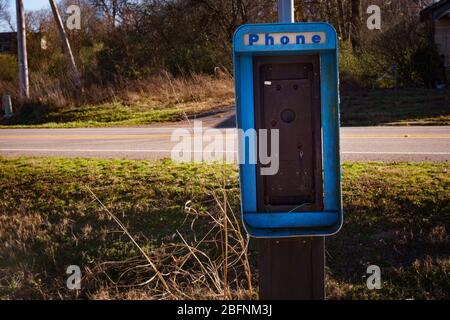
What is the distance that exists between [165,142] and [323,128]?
854 cm

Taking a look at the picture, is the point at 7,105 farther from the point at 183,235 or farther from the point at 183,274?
the point at 183,274

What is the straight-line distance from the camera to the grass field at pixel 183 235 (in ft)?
14.9

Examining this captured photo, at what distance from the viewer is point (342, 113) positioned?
1492 cm

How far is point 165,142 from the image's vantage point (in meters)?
11.3

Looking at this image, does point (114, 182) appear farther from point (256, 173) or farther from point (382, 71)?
point (382, 71)

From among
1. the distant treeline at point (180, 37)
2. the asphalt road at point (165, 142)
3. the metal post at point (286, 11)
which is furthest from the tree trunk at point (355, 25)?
the metal post at point (286, 11)

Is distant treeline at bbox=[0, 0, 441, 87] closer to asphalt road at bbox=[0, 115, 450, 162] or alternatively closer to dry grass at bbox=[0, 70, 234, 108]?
dry grass at bbox=[0, 70, 234, 108]

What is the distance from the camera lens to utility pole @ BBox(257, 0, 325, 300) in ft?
9.17

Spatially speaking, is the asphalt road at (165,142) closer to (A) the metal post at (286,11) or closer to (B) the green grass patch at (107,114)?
(B) the green grass patch at (107,114)

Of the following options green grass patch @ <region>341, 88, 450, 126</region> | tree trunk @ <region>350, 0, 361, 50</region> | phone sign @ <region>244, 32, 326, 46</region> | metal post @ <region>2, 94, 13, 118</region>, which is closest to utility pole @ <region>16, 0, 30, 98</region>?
metal post @ <region>2, 94, 13, 118</region>

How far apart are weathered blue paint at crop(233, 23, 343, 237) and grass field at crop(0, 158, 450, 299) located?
96 cm

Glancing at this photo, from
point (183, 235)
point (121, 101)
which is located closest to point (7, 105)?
point (121, 101)

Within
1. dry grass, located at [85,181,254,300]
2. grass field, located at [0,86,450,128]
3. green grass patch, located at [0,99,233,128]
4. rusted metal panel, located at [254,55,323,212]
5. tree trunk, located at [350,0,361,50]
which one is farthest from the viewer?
tree trunk, located at [350,0,361,50]

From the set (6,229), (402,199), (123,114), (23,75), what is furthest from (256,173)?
(23,75)
